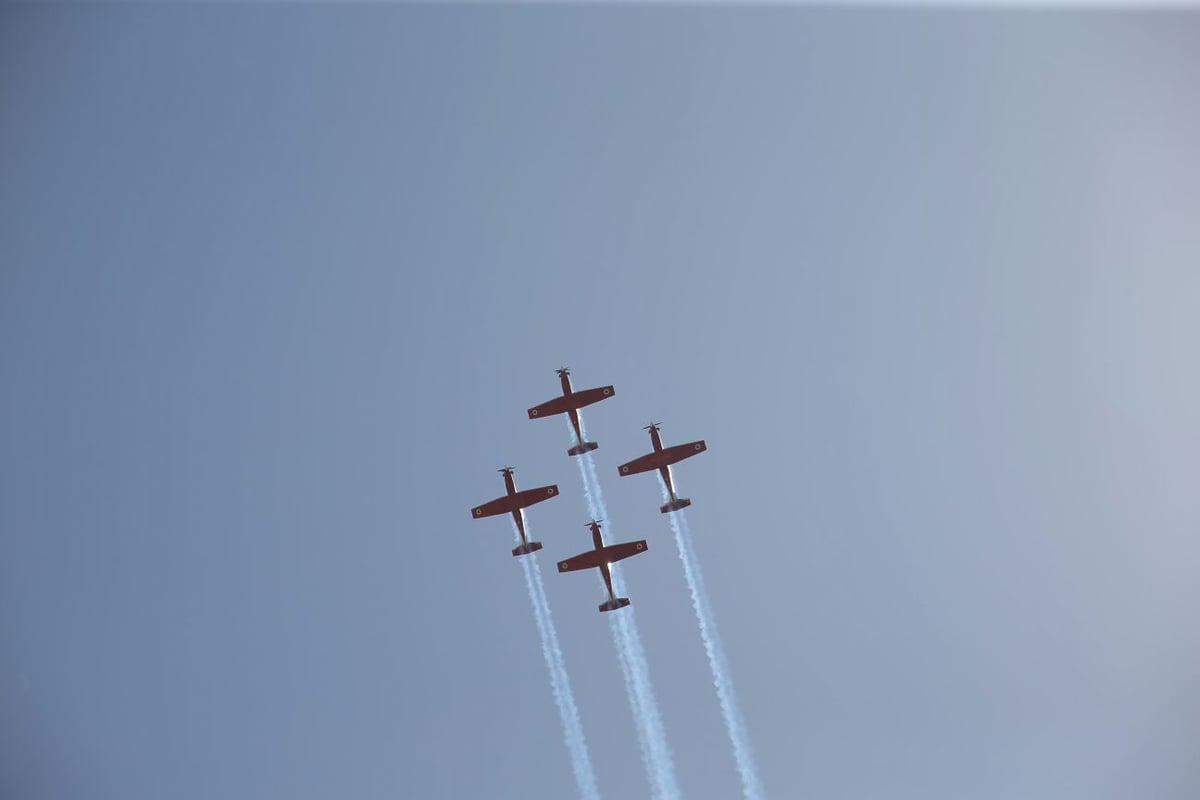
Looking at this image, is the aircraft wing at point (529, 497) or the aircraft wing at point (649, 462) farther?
the aircraft wing at point (529, 497)

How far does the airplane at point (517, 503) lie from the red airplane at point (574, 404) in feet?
5.07

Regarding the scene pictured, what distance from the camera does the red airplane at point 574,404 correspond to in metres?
44.8

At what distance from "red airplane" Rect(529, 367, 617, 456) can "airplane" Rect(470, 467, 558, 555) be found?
1544mm

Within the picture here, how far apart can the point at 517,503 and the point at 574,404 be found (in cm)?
350

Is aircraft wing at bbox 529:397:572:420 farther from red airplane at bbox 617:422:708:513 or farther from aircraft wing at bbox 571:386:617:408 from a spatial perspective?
red airplane at bbox 617:422:708:513

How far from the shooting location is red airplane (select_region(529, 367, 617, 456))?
44844 millimetres

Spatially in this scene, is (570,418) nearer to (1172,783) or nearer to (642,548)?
(642,548)

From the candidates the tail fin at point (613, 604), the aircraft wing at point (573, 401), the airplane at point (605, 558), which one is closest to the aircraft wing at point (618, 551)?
the airplane at point (605, 558)

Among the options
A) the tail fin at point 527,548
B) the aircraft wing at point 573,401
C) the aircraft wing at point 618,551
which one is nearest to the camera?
the aircraft wing at point 618,551

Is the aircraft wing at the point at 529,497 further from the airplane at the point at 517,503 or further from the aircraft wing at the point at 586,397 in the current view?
the aircraft wing at the point at 586,397

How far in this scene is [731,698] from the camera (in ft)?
192

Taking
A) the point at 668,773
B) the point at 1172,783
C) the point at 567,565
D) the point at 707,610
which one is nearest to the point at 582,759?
the point at 668,773

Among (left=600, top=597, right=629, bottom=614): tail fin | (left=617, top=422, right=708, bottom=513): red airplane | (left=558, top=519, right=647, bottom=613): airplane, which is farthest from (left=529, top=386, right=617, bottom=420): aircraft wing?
(left=600, top=597, right=629, bottom=614): tail fin

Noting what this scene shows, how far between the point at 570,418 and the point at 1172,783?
3009 cm
